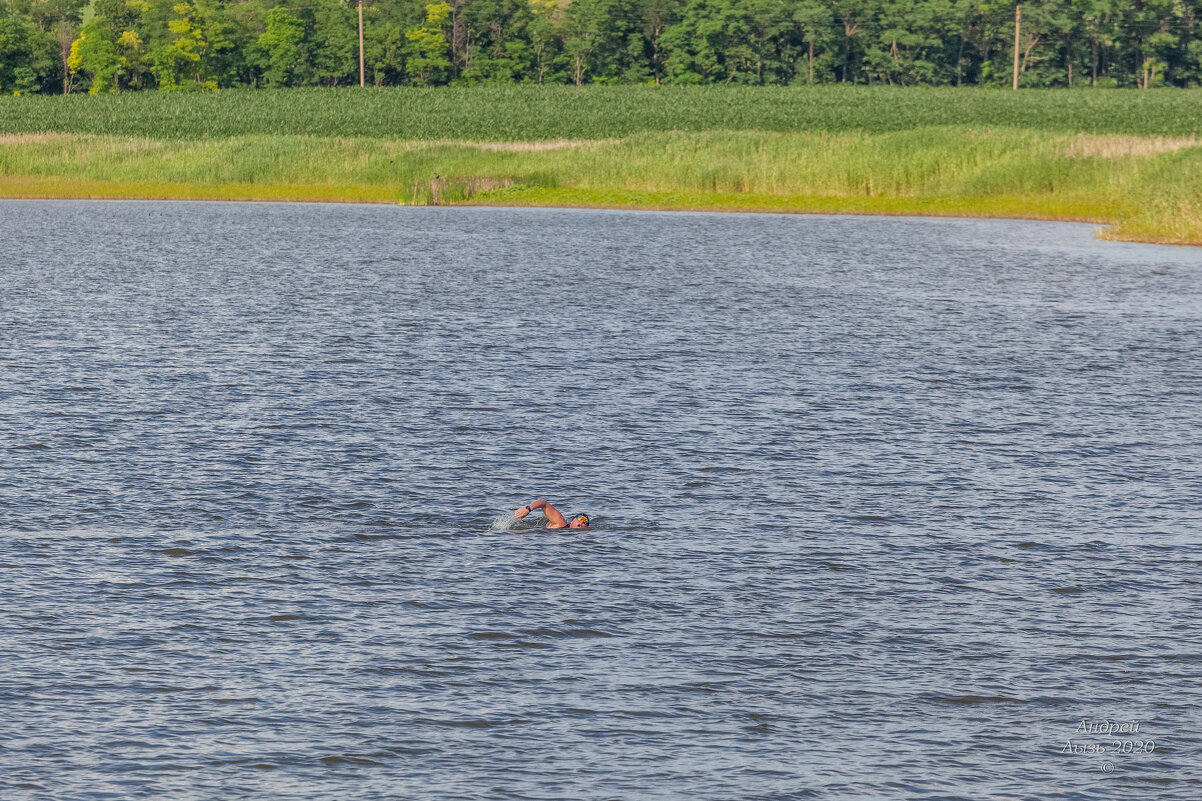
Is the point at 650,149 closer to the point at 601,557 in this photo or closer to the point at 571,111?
the point at 571,111

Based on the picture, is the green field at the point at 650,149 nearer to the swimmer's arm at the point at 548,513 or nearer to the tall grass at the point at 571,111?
the tall grass at the point at 571,111

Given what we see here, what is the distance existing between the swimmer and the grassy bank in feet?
137

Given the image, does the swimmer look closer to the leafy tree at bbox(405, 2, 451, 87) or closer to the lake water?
the lake water

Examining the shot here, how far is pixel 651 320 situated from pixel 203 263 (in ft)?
62.9

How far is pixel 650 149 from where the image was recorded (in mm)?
77188

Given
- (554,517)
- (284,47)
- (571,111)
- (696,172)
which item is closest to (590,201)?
(696,172)

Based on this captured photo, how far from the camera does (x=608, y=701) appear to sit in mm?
12016

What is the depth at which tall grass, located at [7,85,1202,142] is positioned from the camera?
3696 inches

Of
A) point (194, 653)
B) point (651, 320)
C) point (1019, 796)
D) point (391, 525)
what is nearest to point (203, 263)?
point (651, 320)

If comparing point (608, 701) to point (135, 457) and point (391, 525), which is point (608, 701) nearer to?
point (391, 525)

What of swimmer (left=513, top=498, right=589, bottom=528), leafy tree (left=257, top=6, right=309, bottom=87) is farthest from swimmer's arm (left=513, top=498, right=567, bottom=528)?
leafy tree (left=257, top=6, right=309, bottom=87)

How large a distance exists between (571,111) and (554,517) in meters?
90.7

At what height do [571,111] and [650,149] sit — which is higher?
[571,111]

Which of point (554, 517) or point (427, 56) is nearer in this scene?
point (554, 517)
